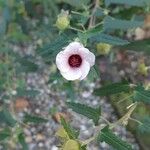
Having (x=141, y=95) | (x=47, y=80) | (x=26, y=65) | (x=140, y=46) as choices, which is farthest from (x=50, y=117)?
(x=141, y=95)

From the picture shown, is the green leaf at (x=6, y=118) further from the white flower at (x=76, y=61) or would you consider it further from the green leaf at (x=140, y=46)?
the white flower at (x=76, y=61)

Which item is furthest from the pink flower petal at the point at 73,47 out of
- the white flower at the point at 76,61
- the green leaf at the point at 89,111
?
the green leaf at the point at 89,111

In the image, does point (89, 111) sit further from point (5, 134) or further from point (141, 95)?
point (5, 134)

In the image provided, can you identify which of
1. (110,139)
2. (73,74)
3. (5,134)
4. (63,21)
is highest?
(63,21)

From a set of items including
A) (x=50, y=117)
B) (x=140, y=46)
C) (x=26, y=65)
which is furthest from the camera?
(x=50, y=117)

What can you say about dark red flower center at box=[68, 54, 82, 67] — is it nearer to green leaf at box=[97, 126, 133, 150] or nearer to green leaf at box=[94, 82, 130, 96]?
green leaf at box=[97, 126, 133, 150]

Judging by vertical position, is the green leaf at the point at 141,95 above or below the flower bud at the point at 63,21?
below

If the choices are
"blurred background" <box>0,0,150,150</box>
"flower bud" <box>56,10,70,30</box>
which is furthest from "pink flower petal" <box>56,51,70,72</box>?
"blurred background" <box>0,0,150,150</box>
